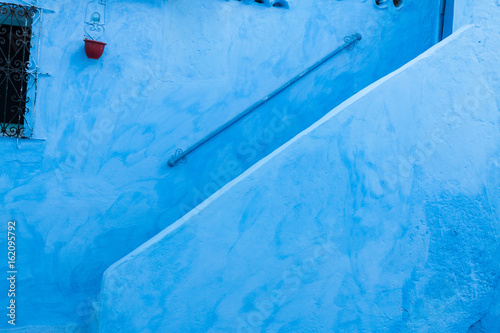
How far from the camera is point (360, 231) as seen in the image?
393 cm

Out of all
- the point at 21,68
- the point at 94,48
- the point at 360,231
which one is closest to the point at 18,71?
the point at 21,68

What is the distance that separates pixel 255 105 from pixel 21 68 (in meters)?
2.27

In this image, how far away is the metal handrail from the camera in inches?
209

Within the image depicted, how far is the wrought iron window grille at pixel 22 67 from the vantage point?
4.87 metres

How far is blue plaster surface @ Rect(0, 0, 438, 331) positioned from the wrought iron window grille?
8cm

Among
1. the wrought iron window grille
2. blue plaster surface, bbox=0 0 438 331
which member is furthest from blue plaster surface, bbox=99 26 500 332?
the wrought iron window grille

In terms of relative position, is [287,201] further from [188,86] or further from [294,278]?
[188,86]

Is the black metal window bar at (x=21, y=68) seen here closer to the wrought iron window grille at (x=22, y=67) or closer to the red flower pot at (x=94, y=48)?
the wrought iron window grille at (x=22, y=67)

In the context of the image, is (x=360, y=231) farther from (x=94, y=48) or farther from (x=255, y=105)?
(x=94, y=48)

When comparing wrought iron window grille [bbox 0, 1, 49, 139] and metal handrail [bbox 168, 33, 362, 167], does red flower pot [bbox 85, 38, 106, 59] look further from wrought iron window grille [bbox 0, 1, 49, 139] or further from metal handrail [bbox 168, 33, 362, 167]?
metal handrail [bbox 168, 33, 362, 167]

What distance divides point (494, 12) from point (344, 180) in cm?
204

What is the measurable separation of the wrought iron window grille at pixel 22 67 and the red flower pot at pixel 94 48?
458 mm

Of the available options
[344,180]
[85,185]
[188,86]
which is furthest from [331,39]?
[85,185]

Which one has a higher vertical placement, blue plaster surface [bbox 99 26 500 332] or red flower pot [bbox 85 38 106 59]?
red flower pot [bbox 85 38 106 59]
